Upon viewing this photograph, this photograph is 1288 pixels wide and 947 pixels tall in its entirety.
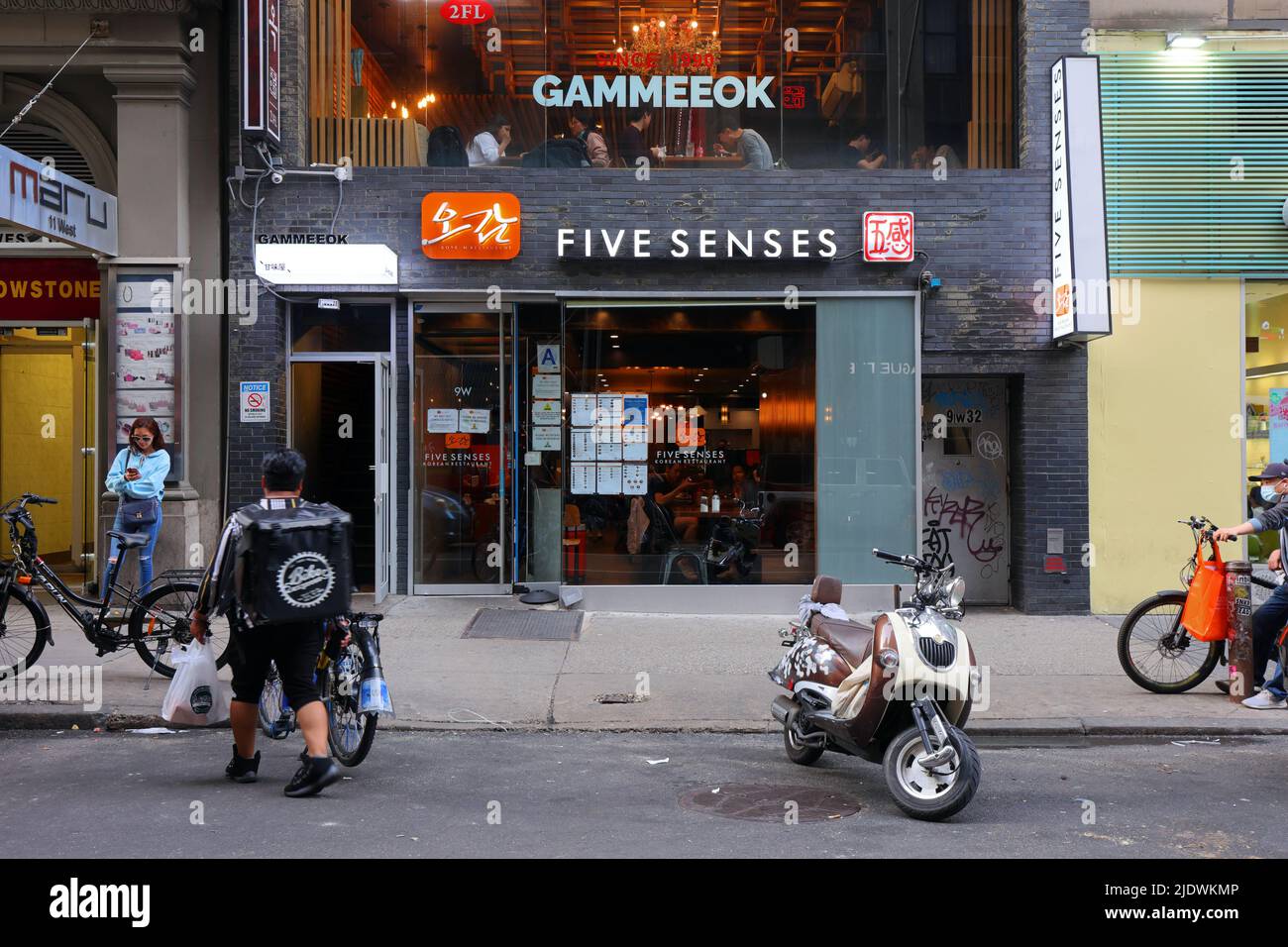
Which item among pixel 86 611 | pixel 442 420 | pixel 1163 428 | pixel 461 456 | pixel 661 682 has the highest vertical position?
pixel 442 420

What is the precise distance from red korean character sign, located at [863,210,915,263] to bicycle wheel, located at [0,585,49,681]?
326 inches

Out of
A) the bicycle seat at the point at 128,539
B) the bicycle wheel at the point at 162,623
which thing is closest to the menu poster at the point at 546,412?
the bicycle seat at the point at 128,539

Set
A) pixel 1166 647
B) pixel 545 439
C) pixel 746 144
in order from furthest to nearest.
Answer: pixel 545 439
pixel 746 144
pixel 1166 647

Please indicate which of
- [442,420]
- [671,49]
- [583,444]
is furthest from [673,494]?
[671,49]

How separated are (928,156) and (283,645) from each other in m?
9.04

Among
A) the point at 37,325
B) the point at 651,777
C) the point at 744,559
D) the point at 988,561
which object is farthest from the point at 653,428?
the point at 37,325

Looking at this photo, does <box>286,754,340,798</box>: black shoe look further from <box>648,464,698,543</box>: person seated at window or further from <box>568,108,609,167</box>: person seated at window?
<box>568,108,609,167</box>: person seated at window

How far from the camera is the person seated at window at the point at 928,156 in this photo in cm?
1217

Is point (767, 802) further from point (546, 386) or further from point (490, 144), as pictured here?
point (490, 144)

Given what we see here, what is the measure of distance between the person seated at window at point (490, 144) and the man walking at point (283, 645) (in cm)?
681

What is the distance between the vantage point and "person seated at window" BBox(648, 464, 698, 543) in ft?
39.1

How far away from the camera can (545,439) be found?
40.9ft
